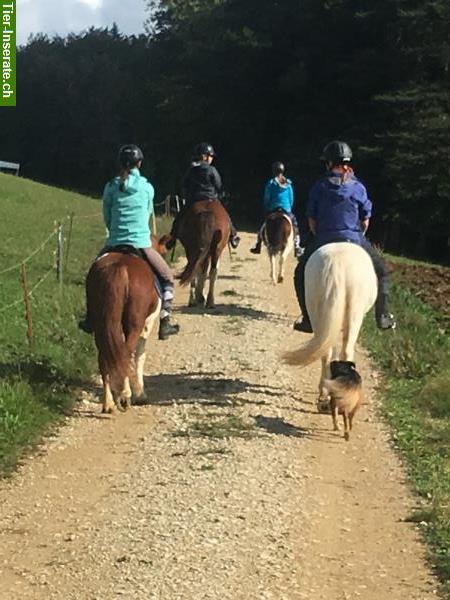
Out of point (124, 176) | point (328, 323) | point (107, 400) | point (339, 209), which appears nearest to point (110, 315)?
point (107, 400)

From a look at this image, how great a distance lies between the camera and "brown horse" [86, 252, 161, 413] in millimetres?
8914

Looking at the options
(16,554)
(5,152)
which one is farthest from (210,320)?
(5,152)

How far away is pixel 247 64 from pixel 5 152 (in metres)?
27.4

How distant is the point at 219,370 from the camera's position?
11.1 m

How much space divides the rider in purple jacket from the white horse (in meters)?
0.44

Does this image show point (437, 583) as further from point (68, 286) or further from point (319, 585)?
point (68, 286)

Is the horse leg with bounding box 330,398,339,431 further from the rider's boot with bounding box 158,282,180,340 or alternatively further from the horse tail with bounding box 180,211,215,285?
the horse tail with bounding box 180,211,215,285

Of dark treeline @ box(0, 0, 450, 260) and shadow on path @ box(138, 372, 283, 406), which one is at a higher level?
dark treeline @ box(0, 0, 450, 260)

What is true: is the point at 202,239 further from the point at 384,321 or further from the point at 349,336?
the point at 349,336

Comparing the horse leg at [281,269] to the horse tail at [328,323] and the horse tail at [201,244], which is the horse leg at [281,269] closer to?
the horse tail at [201,244]

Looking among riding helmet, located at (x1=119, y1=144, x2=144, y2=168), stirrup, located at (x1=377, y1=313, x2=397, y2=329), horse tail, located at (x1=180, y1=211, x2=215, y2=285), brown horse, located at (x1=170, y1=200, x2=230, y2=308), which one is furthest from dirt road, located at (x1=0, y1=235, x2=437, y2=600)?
brown horse, located at (x1=170, y1=200, x2=230, y2=308)

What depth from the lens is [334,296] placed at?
28.9 ft

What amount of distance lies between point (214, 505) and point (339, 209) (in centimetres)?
373

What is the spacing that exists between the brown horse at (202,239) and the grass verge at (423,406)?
98.0 inches
